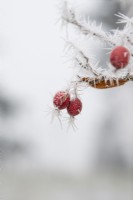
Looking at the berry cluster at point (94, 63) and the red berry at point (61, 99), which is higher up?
the berry cluster at point (94, 63)

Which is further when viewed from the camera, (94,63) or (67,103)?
(67,103)

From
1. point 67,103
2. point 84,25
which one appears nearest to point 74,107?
point 67,103

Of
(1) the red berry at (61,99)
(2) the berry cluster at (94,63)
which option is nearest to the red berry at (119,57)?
(2) the berry cluster at (94,63)

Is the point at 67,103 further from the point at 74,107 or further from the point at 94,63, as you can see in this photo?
the point at 94,63

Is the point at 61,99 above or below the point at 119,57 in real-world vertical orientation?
below

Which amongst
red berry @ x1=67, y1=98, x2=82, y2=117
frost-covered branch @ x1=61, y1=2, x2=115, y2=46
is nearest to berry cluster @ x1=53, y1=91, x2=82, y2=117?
red berry @ x1=67, y1=98, x2=82, y2=117

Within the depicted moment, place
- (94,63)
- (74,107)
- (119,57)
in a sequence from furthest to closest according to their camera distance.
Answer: (74,107)
(94,63)
(119,57)

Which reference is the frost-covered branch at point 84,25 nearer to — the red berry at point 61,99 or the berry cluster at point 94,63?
the berry cluster at point 94,63

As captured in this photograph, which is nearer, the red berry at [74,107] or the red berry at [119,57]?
the red berry at [119,57]
